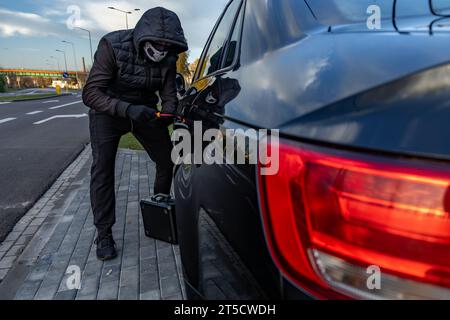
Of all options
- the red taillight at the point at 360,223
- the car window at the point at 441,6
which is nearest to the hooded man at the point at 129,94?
the car window at the point at 441,6

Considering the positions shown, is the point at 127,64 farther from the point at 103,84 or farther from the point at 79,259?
the point at 79,259

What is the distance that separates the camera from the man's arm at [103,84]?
2.42 meters

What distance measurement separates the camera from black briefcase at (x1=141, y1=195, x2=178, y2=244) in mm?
1818

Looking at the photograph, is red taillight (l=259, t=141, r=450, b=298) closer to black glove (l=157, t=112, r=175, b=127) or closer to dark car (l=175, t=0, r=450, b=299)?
dark car (l=175, t=0, r=450, b=299)

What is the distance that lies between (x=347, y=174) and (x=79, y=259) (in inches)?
105

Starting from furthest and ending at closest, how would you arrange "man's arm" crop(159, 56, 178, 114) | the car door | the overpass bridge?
the overpass bridge, "man's arm" crop(159, 56, 178, 114), the car door

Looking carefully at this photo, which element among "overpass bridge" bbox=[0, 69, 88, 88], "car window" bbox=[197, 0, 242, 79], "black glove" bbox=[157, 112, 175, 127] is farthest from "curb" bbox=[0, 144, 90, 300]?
"overpass bridge" bbox=[0, 69, 88, 88]

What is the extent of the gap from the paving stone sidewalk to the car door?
45.5 inches

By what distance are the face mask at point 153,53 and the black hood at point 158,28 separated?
0.06 m

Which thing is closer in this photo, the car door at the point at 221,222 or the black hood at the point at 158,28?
the car door at the point at 221,222

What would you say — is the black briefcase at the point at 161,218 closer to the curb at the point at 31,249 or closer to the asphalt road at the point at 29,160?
the curb at the point at 31,249

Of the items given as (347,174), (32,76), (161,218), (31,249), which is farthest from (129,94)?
(32,76)

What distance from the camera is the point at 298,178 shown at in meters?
0.73

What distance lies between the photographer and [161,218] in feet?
6.12
